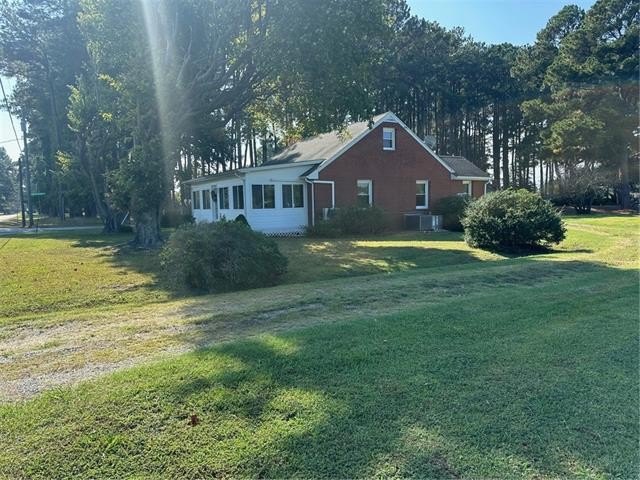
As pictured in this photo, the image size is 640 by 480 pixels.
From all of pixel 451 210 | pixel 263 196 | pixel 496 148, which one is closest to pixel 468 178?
pixel 451 210

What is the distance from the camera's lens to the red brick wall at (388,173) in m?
22.8

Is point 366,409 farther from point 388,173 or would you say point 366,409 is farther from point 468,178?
point 468,178

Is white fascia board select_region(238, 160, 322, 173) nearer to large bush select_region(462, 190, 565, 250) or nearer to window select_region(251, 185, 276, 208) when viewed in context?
window select_region(251, 185, 276, 208)

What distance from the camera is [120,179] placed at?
47.5ft

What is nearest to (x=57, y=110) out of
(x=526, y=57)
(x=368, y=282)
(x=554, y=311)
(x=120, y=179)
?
(x=120, y=179)

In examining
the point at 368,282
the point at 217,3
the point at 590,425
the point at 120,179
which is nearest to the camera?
the point at 590,425

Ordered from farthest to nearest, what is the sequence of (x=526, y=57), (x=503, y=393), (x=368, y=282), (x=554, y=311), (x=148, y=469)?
(x=526, y=57), (x=368, y=282), (x=554, y=311), (x=503, y=393), (x=148, y=469)

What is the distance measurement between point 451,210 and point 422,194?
2009 mm

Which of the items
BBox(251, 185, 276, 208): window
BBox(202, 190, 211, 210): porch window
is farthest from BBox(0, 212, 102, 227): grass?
BBox(251, 185, 276, 208): window

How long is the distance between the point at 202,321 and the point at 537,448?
4.31 meters

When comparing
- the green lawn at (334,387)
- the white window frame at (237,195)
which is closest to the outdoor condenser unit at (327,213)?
the white window frame at (237,195)

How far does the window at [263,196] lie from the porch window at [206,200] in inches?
268

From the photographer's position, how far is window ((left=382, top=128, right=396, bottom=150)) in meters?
24.0

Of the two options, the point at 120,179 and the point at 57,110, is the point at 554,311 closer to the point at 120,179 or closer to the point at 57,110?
the point at 120,179
